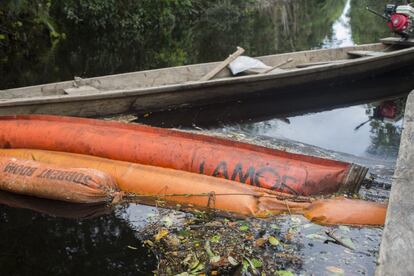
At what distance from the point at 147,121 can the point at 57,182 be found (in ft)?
9.21

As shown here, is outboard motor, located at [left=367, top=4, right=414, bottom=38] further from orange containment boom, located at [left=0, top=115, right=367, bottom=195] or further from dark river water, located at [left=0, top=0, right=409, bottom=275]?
orange containment boom, located at [left=0, top=115, right=367, bottom=195]

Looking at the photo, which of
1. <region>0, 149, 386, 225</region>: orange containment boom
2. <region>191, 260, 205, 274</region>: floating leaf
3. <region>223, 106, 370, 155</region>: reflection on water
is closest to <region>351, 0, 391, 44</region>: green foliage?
<region>223, 106, 370, 155</region>: reflection on water

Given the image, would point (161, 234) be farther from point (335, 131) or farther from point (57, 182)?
point (335, 131)

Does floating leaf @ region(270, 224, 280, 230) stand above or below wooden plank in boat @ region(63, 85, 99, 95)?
below

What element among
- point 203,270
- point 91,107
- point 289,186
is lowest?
point 203,270

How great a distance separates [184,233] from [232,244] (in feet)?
1.50

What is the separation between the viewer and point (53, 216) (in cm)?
436

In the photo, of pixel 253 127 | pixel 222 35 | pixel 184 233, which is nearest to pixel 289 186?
pixel 184 233

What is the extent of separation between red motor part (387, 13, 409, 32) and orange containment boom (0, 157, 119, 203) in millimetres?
7027

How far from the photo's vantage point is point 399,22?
356 inches

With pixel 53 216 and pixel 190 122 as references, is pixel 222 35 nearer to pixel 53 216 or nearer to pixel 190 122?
pixel 190 122

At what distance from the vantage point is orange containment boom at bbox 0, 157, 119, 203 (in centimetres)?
429

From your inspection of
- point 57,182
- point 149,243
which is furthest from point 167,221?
point 57,182

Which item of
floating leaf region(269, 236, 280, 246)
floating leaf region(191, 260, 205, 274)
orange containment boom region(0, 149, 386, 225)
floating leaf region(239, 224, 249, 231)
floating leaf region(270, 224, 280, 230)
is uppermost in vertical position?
orange containment boom region(0, 149, 386, 225)
